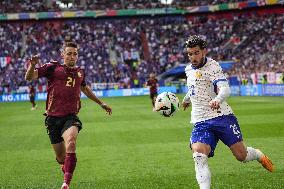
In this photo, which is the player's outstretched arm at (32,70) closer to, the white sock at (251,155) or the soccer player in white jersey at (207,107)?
the soccer player in white jersey at (207,107)

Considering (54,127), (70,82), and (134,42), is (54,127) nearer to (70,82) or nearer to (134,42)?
(70,82)

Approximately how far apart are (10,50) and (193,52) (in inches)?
2176

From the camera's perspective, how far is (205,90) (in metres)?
7.42

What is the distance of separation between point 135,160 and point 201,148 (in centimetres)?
461

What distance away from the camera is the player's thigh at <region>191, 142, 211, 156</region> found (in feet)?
23.0

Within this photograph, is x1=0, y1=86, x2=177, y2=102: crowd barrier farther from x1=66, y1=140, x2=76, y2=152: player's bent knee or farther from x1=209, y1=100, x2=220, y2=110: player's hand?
x1=209, y1=100, x2=220, y2=110: player's hand

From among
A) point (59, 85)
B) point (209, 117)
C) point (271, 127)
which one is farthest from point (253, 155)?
point (271, 127)

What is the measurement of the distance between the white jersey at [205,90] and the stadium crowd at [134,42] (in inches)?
1853

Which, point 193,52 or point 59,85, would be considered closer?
point 193,52

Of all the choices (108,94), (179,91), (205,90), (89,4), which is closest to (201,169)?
(205,90)

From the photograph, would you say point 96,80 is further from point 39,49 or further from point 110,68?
point 39,49

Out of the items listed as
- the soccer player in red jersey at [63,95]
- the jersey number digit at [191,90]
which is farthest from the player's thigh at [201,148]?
the soccer player in red jersey at [63,95]

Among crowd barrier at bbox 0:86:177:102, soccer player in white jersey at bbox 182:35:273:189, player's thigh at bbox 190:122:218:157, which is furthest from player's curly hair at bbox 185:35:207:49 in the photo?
crowd barrier at bbox 0:86:177:102

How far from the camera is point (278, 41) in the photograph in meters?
56.9
